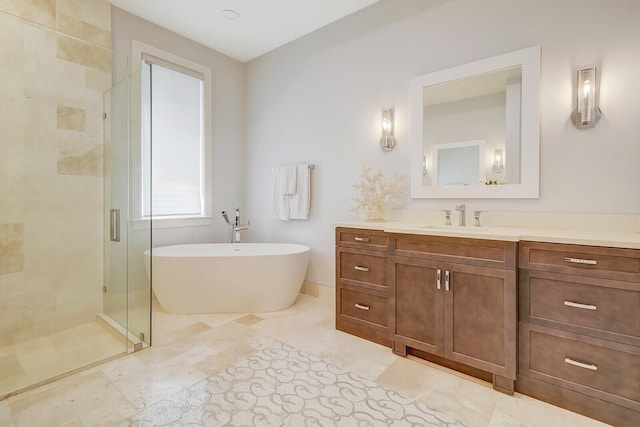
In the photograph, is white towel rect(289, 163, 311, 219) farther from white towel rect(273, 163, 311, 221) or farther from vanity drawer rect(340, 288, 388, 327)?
vanity drawer rect(340, 288, 388, 327)

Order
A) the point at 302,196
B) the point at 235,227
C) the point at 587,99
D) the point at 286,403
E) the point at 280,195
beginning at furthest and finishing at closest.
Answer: the point at 235,227 → the point at 280,195 → the point at 302,196 → the point at 587,99 → the point at 286,403

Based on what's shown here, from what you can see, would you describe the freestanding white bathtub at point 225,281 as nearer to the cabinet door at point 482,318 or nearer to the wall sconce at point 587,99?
the cabinet door at point 482,318

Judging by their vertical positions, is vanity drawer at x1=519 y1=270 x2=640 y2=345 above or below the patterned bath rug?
above

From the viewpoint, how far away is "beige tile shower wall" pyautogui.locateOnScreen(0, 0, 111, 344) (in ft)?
6.88

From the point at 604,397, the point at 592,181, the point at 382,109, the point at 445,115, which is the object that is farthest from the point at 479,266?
the point at 382,109

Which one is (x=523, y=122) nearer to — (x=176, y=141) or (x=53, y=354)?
(x=176, y=141)

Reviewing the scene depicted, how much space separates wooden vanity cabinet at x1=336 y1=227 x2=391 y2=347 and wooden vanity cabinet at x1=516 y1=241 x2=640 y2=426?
87 centimetres

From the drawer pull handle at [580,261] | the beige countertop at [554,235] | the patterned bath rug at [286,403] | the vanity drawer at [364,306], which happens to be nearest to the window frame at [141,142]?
the patterned bath rug at [286,403]

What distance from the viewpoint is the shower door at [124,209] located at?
8.19 feet

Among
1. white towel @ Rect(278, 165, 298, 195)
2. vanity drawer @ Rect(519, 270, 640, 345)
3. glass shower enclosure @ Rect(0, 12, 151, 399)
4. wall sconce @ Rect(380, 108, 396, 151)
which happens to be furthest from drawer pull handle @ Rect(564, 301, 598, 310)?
glass shower enclosure @ Rect(0, 12, 151, 399)

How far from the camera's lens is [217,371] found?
196 centimetres

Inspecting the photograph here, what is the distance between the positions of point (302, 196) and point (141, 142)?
1.59 metres

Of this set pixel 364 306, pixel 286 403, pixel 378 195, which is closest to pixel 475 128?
pixel 378 195

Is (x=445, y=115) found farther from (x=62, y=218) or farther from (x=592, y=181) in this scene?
(x=62, y=218)
